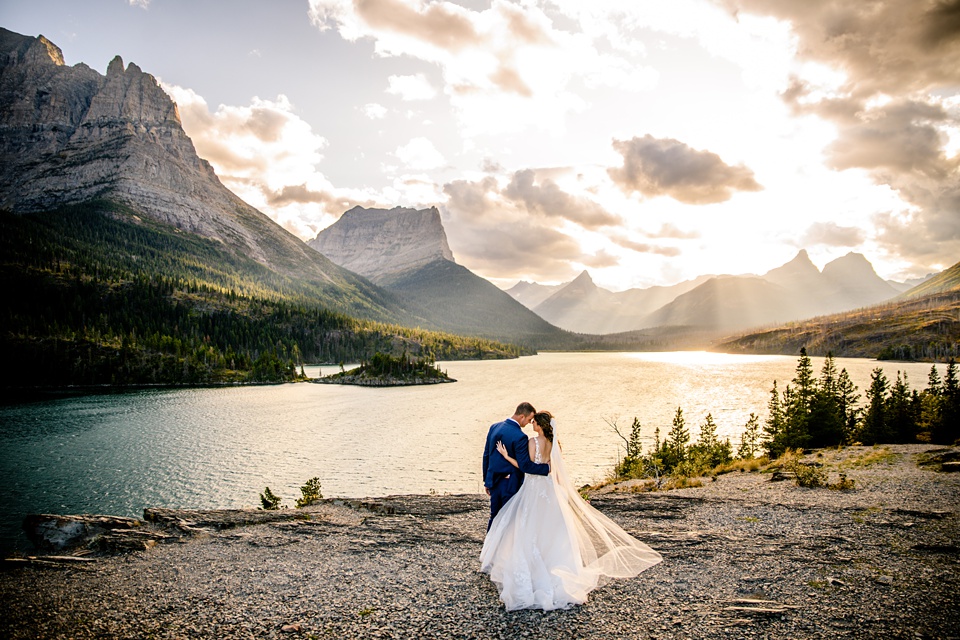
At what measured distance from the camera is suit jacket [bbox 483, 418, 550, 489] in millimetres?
11062

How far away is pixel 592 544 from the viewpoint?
41.5 ft

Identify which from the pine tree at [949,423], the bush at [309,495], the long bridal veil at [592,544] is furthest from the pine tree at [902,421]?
the bush at [309,495]

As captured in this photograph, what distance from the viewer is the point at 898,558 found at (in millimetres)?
12148

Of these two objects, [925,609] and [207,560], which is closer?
[925,609]

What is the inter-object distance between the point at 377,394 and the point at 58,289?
146718mm

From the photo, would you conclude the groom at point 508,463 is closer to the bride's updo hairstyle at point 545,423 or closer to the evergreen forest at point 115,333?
the bride's updo hairstyle at point 545,423

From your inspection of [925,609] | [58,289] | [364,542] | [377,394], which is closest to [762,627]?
[925,609]

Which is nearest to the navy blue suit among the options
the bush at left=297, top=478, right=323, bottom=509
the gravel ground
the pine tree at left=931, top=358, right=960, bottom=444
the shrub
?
the gravel ground

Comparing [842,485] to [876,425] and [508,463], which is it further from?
[876,425]

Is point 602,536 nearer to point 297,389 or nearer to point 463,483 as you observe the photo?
point 463,483

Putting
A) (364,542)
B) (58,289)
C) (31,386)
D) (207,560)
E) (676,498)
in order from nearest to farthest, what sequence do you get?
(207,560) < (364,542) < (676,498) < (31,386) < (58,289)

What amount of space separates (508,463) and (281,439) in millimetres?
61347

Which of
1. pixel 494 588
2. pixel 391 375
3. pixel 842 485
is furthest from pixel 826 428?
pixel 391 375

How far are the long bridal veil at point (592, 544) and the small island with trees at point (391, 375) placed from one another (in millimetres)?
127258
